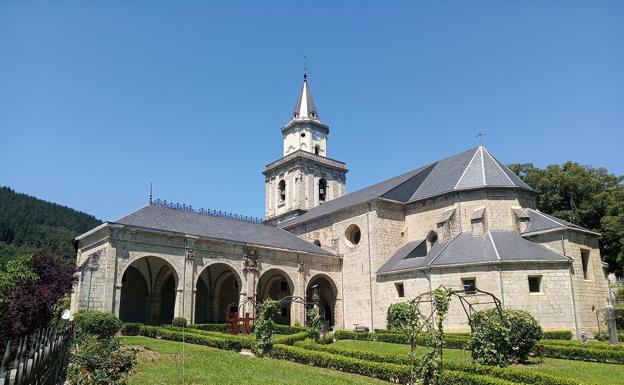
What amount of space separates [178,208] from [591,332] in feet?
86.1

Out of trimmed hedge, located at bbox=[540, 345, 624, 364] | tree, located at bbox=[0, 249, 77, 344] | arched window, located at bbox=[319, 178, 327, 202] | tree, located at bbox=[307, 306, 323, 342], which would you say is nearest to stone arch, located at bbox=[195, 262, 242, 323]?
tree, located at bbox=[0, 249, 77, 344]

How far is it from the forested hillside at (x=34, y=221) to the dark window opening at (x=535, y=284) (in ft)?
275

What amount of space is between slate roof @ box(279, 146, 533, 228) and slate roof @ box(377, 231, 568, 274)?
369 centimetres

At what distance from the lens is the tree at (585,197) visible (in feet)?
121

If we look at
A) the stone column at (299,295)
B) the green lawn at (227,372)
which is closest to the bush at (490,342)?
the green lawn at (227,372)

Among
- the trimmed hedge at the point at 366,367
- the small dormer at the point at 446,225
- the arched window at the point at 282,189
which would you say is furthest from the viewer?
the arched window at the point at 282,189

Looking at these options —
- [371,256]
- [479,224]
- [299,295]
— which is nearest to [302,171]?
[371,256]

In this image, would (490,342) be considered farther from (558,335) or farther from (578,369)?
(558,335)

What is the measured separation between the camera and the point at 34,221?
10188 centimetres

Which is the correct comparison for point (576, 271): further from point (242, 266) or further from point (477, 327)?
point (242, 266)

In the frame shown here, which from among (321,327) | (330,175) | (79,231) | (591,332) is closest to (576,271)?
(591,332)

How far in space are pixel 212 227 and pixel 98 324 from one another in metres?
12.2

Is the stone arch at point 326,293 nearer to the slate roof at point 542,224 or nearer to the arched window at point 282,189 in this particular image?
the slate roof at point 542,224

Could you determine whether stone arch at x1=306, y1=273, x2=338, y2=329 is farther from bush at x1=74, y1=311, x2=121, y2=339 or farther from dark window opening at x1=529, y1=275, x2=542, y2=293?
bush at x1=74, y1=311, x2=121, y2=339
